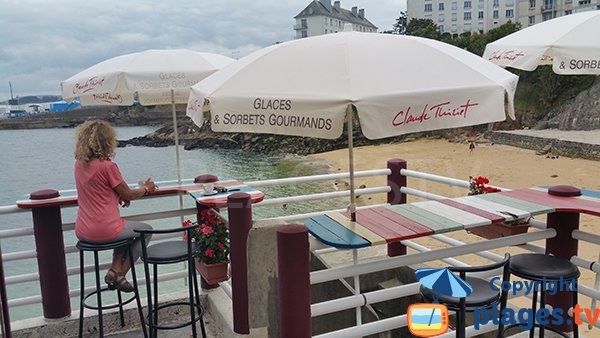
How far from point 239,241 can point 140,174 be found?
119ft

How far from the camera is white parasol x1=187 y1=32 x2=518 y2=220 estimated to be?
7.69 feet

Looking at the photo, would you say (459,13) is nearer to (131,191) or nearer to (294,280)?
(131,191)

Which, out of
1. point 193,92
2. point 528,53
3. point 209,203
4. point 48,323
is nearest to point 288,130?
point 193,92

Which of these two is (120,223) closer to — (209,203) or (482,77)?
(209,203)

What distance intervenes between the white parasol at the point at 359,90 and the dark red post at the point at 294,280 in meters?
0.56

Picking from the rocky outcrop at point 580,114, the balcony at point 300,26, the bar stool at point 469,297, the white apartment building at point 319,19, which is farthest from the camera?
the balcony at point 300,26

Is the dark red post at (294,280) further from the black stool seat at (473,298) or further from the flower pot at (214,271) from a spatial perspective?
the flower pot at (214,271)

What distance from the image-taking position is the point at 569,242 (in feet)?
11.6

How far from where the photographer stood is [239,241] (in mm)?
3418

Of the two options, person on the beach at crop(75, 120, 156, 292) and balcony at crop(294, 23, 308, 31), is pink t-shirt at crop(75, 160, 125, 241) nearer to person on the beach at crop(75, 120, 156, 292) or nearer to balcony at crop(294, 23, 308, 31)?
person on the beach at crop(75, 120, 156, 292)

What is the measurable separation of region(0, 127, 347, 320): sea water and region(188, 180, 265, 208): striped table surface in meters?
3.60

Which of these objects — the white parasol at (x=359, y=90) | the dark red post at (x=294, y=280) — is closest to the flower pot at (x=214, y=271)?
the dark red post at (x=294, y=280)

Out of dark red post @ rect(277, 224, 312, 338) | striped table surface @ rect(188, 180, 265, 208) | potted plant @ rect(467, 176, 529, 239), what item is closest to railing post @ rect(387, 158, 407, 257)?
potted plant @ rect(467, 176, 529, 239)

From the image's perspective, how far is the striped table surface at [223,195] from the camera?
3.70 m
